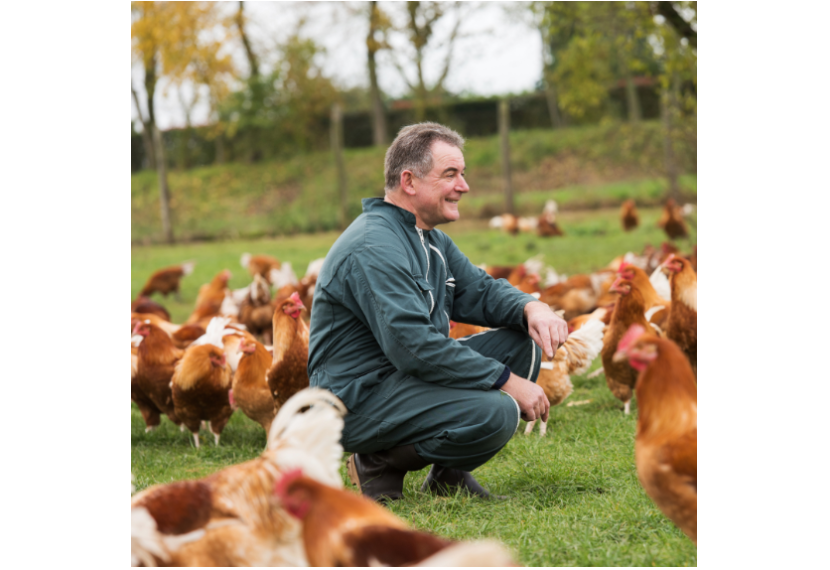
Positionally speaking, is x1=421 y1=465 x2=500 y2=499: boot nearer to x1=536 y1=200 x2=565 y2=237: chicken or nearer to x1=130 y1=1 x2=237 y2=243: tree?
x1=536 y1=200 x2=565 y2=237: chicken

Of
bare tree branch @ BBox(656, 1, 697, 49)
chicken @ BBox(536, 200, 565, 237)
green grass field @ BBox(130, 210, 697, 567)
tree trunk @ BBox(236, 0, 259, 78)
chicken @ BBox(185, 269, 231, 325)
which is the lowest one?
green grass field @ BBox(130, 210, 697, 567)

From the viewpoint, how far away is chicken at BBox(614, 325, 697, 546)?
2174 millimetres

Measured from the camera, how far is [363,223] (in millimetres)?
3166

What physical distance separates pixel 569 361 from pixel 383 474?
2.03 metres

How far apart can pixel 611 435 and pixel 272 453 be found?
250cm

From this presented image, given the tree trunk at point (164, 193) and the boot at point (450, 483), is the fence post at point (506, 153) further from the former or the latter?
the boot at point (450, 483)

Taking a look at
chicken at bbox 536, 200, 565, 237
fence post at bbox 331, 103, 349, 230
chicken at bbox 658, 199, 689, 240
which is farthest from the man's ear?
fence post at bbox 331, 103, 349, 230

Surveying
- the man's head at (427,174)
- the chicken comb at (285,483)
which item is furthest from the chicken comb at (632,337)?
the man's head at (427,174)

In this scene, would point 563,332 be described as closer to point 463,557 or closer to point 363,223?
point 363,223

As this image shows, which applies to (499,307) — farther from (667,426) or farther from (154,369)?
(154,369)

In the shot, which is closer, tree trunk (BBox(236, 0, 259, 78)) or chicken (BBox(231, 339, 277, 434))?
chicken (BBox(231, 339, 277, 434))

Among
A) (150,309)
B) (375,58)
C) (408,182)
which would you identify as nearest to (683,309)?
(408,182)

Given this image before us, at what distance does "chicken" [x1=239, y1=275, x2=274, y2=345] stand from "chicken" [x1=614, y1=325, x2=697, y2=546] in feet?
16.4
